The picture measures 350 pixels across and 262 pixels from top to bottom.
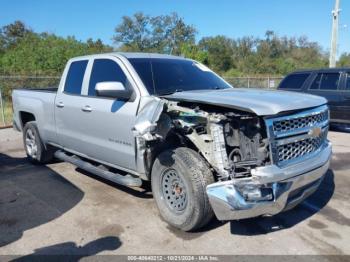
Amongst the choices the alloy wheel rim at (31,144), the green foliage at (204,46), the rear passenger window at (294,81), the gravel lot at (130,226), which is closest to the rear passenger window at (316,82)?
the rear passenger window at (294,81)

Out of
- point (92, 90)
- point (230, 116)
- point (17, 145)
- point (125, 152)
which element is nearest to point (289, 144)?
point (230, 116)

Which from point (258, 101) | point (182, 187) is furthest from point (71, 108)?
point (258, 101)

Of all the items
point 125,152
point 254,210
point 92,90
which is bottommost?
point 254,210

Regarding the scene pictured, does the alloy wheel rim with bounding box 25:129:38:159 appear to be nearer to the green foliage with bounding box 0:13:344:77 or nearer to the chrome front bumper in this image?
the chrome front bumper

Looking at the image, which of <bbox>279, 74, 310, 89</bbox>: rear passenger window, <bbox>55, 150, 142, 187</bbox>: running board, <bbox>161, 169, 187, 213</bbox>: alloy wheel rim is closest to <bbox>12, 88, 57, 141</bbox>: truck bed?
<bbox>55, 150, 142, 187</bbox>: running board

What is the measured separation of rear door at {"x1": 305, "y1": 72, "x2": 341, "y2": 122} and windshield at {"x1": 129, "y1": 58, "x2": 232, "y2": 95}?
5.77 metres

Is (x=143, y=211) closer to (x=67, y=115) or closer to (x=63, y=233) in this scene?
(x=63, y=233)

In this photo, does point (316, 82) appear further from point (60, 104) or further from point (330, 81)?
point (60, 104)

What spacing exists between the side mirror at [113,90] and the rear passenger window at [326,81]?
24.5 feet

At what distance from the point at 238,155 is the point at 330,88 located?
7441 millimetres

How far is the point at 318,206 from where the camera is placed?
4609mm

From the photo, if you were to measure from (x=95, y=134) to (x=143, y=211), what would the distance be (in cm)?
132

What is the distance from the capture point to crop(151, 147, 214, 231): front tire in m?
3.56

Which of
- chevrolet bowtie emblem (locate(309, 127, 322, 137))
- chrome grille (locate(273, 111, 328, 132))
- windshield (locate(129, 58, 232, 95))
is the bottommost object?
chevrolet bowtie emblem (locate(309, 127, 322, 137))
